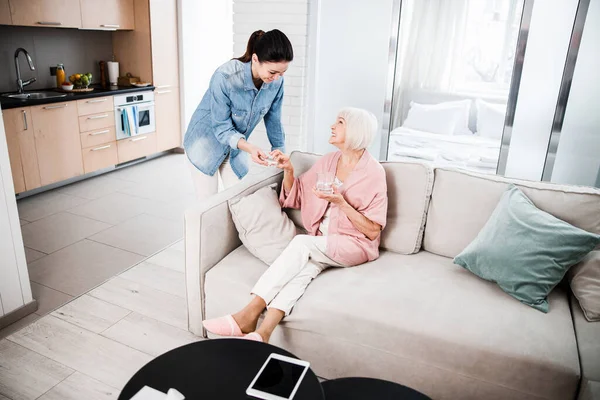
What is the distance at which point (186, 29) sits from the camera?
5.55m

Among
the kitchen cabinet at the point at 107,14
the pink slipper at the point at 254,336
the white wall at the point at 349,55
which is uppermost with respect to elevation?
the kitchen cabinet at the point at 107,14

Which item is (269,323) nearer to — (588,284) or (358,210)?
(358,210)

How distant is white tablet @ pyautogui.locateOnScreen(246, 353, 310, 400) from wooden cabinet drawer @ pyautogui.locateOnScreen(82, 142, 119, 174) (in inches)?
151

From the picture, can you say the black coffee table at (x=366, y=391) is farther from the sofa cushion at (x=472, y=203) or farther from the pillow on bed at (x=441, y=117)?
the pillow on bed at (x=441, y=117)

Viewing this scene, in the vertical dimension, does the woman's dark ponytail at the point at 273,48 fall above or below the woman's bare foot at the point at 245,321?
above

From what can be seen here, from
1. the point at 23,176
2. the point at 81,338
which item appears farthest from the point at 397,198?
the point at 23,176

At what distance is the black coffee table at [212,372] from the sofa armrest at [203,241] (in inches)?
24.8

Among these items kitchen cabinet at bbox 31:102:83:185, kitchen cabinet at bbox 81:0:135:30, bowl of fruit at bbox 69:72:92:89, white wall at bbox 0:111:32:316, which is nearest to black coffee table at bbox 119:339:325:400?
white wall at bbox 0:111:32:316

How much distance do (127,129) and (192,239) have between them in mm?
3277

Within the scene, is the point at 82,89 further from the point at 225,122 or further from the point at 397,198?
the point at 397,198

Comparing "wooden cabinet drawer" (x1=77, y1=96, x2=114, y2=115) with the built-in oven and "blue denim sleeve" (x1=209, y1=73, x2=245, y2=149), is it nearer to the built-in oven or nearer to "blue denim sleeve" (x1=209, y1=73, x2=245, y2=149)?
the built-in oven

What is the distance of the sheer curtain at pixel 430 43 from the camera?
3.08 m

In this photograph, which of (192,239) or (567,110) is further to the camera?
(567,110)

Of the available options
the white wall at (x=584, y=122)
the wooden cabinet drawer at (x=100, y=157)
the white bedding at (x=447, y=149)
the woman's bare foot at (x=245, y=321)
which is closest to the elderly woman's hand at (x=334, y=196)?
the woman's bare foot at (x=245, y=321)
